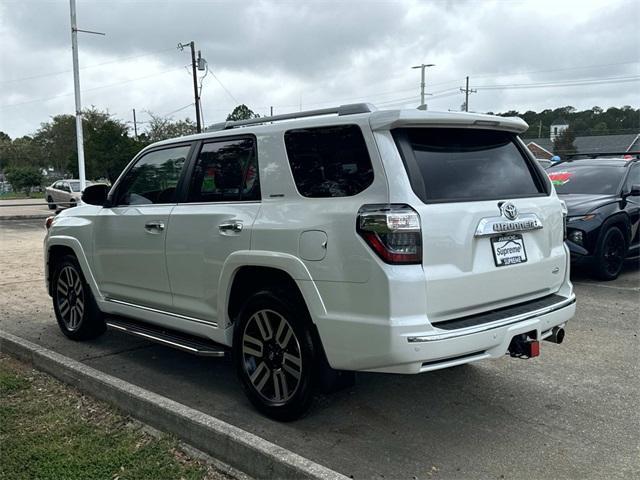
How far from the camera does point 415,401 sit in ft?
13.2

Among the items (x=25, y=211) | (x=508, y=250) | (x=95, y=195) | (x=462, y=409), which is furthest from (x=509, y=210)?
(x=25, y=211)

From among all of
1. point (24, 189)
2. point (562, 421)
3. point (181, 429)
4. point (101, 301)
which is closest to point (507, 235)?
point (562, 421)

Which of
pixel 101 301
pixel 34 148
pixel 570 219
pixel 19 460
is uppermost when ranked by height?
pixel 34 148

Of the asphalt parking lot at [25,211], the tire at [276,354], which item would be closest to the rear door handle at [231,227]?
the tire at [276,354]

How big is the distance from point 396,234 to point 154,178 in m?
A: 2.54

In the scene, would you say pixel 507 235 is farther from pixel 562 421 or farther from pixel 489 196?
pixel 562 421

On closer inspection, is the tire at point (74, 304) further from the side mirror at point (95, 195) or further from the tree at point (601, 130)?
the tree at point (601, 130)

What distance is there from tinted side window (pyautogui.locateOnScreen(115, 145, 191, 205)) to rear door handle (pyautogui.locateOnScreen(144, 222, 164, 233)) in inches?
8.1

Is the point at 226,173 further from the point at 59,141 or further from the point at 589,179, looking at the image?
the point at 59,141

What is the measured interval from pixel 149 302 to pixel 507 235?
2.83 m

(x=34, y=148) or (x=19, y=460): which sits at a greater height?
(x=34, y=148)

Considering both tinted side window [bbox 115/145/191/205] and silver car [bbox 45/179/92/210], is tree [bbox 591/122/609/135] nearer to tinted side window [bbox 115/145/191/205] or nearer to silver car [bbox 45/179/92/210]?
silver car [bbox 45/179/92/210]

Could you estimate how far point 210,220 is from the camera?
3.96 metres

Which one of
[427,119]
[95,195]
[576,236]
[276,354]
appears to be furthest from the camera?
[576,236]
